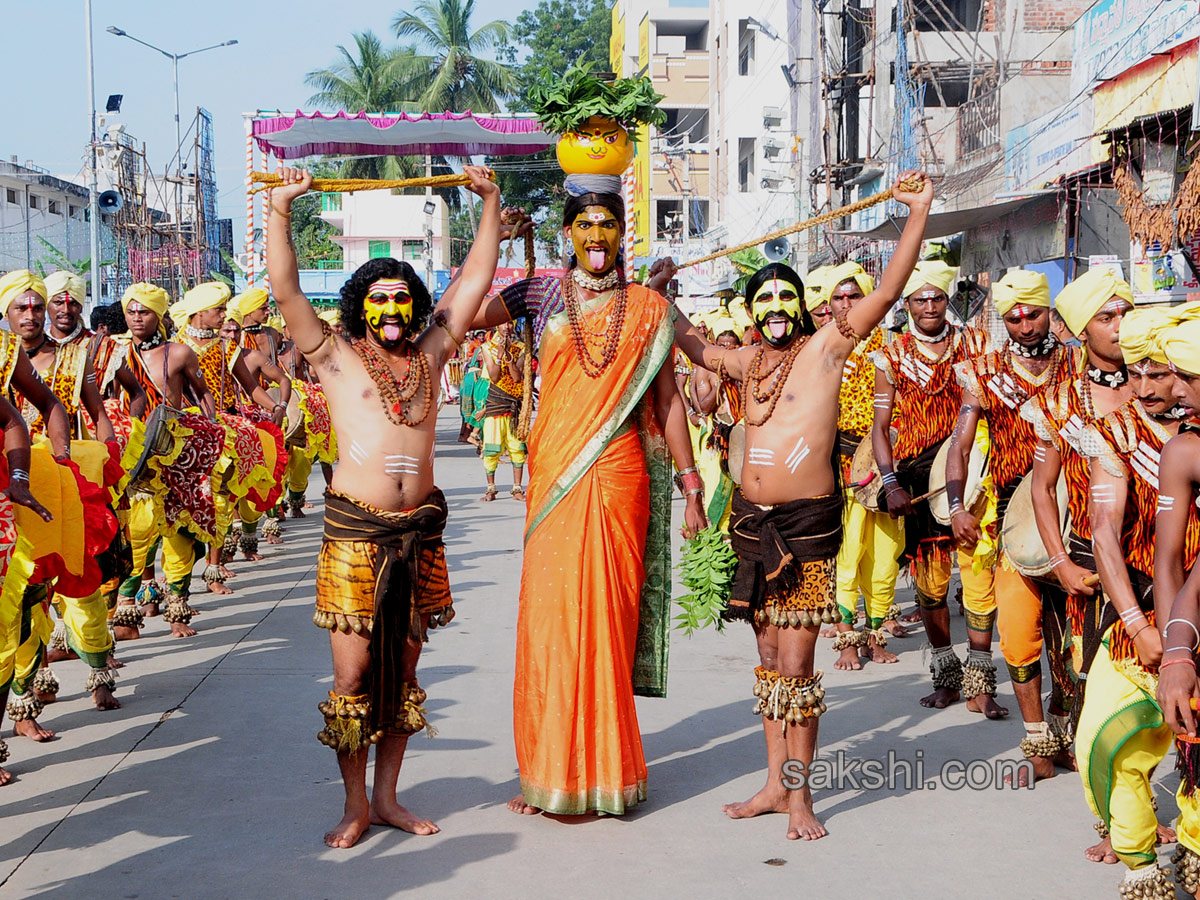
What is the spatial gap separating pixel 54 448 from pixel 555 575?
7.49 feet

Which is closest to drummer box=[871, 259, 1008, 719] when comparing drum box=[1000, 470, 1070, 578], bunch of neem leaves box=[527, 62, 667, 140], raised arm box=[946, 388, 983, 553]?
raised arm box=[946, 388, 983, 553]

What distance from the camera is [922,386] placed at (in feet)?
24.0

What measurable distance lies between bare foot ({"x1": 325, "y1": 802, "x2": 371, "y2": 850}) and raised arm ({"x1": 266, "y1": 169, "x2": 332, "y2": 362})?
5.63ft

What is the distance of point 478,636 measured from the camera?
342 inches

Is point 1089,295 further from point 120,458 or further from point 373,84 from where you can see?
point 373,84

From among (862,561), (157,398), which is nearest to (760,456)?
(862,561)

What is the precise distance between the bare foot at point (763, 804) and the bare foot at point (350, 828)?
1.42 metres

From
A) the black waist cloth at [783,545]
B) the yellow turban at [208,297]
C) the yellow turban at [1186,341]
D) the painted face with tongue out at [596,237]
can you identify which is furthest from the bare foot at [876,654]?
the yellow turban at [208,297]

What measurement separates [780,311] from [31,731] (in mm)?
3998

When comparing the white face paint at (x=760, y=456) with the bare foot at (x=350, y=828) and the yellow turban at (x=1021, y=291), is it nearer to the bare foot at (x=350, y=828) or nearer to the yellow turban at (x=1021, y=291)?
the yellow turban at (x=1021, y=291)

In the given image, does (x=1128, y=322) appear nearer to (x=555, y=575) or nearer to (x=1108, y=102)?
(x=555, y=575)

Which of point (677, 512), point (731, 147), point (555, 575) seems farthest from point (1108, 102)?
point (731, 147)

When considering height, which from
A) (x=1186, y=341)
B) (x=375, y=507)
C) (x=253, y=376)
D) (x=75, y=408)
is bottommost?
(x=375, y=507)

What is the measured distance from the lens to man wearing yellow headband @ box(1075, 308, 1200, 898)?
397cm
